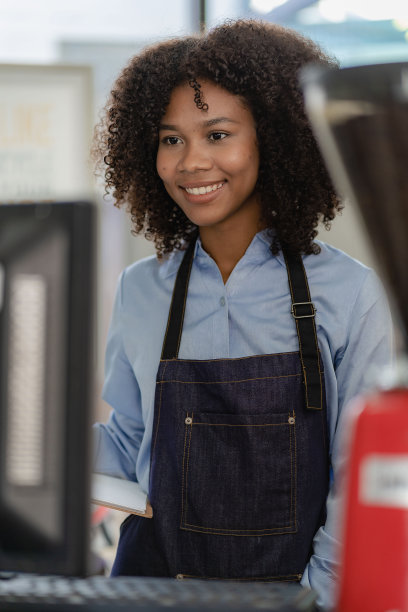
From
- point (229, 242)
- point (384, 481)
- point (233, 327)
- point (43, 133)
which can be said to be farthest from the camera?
point (43, 133)

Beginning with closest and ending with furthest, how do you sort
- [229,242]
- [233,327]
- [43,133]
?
[233,327] → [229,242] → [43,133]

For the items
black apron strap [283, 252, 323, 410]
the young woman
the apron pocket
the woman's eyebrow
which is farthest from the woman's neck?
the apron pocket

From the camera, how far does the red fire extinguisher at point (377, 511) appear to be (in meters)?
0.53

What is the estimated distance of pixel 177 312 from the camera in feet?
4.69

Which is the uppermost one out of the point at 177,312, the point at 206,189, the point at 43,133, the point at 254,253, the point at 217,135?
the point at 43,133

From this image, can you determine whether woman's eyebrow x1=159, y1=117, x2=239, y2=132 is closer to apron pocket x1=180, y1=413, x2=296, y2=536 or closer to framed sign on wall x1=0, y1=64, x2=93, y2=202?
apron pocket x1=180, y1=413, x2=296, y2=536

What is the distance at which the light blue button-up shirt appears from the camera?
51.3 inches

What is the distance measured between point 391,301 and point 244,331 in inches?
29.8

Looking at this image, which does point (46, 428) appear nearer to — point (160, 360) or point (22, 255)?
point (22, 255)

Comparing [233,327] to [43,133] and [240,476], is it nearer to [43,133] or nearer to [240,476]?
[240,476]

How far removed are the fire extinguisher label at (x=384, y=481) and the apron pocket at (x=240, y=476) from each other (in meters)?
0.74

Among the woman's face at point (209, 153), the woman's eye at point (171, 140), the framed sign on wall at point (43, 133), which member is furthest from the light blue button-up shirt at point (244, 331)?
the framed sign on wall at point (43, 133)

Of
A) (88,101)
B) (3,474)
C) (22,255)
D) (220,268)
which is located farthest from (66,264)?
(88,101)

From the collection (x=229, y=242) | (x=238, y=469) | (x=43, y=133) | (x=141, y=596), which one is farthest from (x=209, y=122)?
(x=43, y=133)
